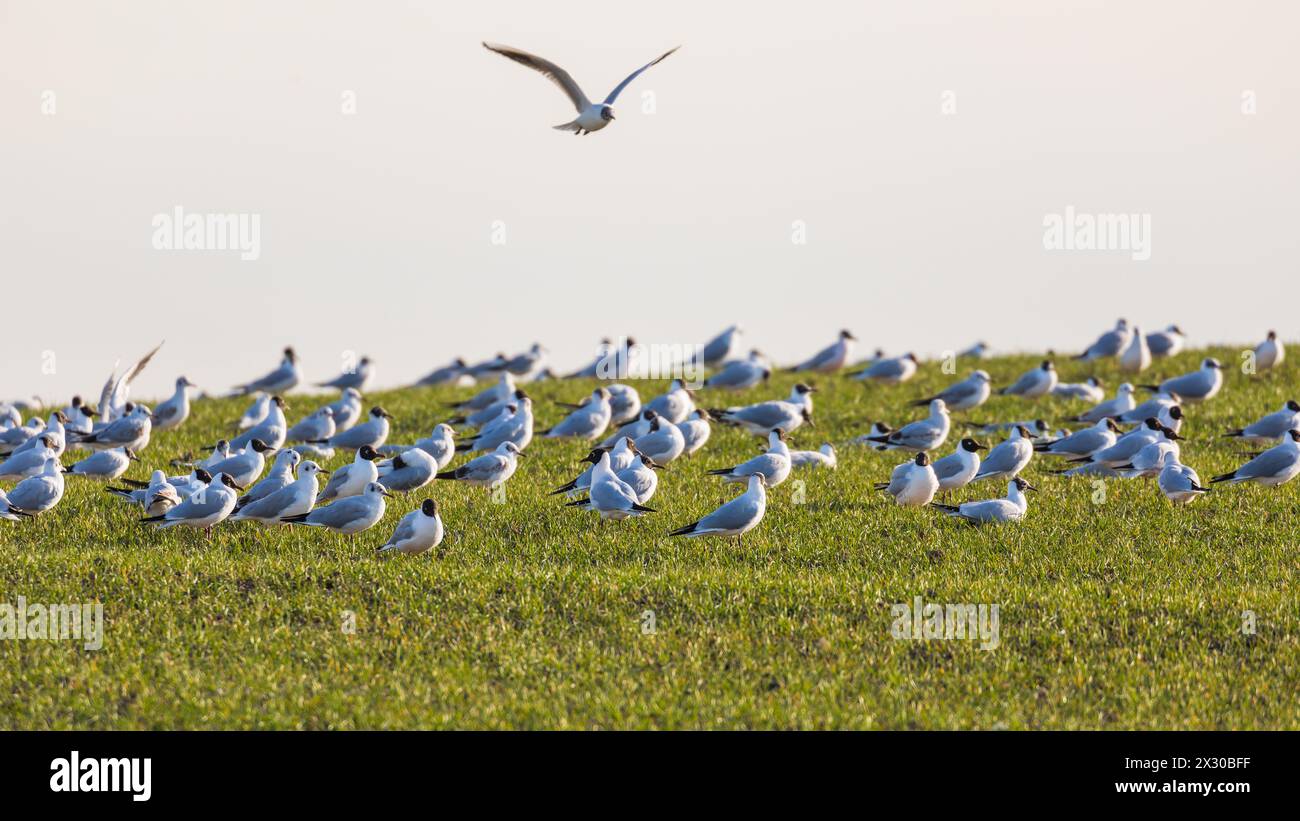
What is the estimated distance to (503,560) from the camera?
1786 cm

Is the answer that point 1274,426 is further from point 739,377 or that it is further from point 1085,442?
point 739,377

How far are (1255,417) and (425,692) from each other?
2001cm

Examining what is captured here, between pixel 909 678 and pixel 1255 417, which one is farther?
pixel 1255 417

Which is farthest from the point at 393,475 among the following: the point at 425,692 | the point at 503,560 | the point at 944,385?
the point at 944,385

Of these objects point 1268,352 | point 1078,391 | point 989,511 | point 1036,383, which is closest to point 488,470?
point 989,511

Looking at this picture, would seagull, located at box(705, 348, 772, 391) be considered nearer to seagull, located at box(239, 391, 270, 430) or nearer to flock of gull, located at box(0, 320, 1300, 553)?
flock of gull, located at box(0, 320, 1300, 553)

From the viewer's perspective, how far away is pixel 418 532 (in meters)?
17.4

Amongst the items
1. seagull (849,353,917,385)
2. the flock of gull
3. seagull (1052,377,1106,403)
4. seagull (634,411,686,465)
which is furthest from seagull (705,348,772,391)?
seagull (634,411,686,465)

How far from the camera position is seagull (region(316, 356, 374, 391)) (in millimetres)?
34688

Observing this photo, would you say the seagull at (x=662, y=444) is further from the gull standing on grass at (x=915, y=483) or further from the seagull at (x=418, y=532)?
the seagull at (x=418, y=532)

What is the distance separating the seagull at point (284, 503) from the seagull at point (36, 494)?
2413mm

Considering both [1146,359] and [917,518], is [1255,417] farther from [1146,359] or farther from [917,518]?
[917,518]

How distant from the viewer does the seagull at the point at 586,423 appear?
2627 cm

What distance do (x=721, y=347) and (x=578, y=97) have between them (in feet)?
55.6
